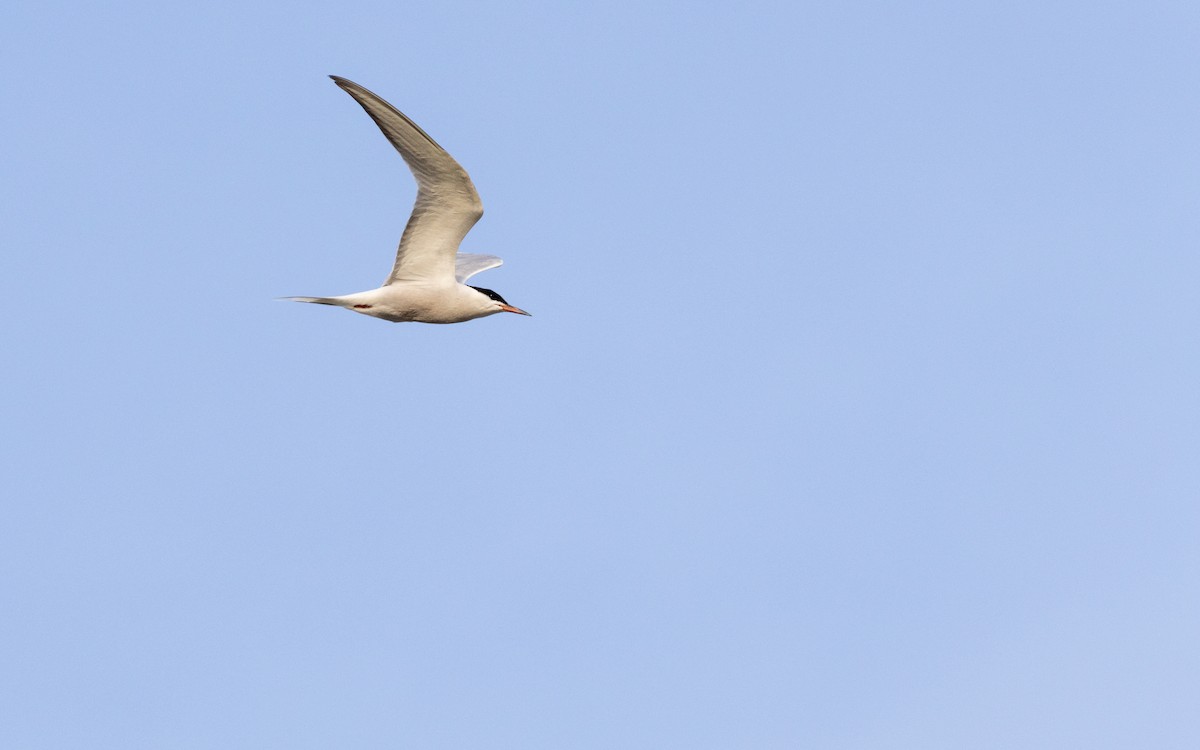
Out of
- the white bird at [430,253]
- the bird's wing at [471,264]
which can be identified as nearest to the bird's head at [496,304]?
the white bird at [430,253]

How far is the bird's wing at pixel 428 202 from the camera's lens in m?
19.8

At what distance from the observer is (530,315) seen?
24516mm

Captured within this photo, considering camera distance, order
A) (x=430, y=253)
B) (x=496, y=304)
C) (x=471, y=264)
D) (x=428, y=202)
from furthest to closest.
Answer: (x=471, y=264) < (x=496, y=304) < (x=430, y=253) < (x=428, y=202)

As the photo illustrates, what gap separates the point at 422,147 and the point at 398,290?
2.93 metres

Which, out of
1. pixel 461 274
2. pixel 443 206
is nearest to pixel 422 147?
pixel 443 206

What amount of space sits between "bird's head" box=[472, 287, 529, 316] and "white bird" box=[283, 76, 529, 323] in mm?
22

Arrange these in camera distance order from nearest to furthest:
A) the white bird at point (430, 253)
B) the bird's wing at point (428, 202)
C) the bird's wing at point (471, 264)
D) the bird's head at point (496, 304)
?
the bird's wing at point (428, 202) < the white bird at point (430, 253) < the bird's head at point (496, 304) < the bird's wing at point (471, 264)

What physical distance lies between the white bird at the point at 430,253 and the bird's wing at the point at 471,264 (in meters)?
2.73

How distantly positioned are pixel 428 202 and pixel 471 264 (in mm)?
6111

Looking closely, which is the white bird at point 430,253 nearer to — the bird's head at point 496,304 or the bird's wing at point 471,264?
the bird's head at point 496,304

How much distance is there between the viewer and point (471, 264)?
27766mm

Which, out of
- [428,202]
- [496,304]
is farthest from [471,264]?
[428,202]

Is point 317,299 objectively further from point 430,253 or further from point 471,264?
point 471,264

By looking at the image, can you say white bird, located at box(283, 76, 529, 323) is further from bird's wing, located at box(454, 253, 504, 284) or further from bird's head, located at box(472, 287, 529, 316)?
bird's wing, located at box(454, 253, 504, 284)
